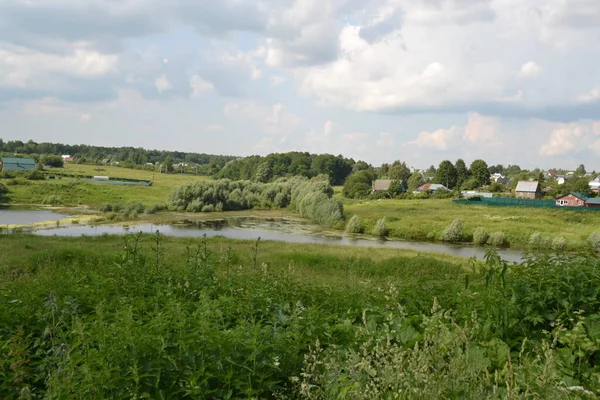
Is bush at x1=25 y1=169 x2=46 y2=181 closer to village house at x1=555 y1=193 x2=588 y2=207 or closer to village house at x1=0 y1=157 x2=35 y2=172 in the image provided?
village house at x1=0 y1=157 x2=35 y2=172

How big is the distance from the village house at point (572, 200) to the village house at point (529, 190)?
7.29 metres

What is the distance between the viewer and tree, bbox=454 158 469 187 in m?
85.0

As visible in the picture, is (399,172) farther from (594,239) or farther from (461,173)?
(594,239)

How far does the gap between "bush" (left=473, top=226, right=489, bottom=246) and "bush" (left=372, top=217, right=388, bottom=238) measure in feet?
26.8

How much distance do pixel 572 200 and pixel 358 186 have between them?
35.1m

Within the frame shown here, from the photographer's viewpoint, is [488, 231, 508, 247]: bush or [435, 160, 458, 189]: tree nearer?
[488, 231, 508, 247]: bush

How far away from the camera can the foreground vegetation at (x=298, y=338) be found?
8.79 ft

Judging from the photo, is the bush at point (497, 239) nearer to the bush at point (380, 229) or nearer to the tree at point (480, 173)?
the bush at point (380, 229)

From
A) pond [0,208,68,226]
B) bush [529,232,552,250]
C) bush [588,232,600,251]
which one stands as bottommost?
pond [0,208,68,226]

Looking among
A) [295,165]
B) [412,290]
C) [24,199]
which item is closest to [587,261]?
[412,290]

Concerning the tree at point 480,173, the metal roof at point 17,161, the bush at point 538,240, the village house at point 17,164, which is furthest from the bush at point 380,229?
the metal roof at point 17,161

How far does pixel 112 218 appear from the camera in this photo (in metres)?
46.5

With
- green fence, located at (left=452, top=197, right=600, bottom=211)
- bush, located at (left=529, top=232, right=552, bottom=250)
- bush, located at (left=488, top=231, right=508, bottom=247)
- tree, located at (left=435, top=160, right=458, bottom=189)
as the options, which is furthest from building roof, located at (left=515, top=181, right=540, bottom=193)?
bush, located at (left=488, top=231, right=508, bottom=247)

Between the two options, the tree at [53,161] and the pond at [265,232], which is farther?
the tree at [53,161]
